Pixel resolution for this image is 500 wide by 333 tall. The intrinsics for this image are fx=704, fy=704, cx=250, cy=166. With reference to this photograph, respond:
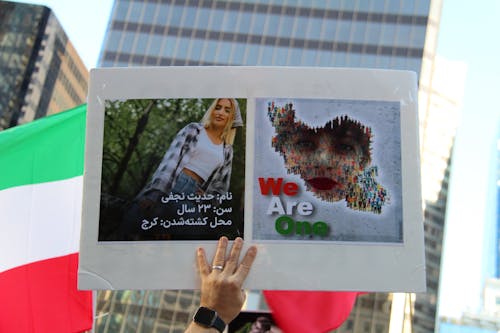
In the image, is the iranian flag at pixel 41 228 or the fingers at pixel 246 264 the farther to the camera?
the iranian flag at pixel 41 228

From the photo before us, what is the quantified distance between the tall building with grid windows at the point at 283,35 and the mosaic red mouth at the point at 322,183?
47002 millimetres

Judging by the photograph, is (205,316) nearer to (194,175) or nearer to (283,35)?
(194,175)

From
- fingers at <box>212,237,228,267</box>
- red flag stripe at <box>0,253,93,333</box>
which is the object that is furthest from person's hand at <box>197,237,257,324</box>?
red flag stripe at <box>0,253,93,333</box>

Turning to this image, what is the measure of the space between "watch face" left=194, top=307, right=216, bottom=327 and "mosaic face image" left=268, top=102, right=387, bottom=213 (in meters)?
0.80

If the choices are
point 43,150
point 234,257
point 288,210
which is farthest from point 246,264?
Answer: point 43,150

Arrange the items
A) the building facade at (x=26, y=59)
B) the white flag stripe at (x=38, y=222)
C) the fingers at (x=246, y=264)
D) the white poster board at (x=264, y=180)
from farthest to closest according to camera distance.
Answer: the building facade at (x=26, y=59), the white flag stripe at (x=38, y=222), the white poster board at (x=264, y=180), the fingers at (x=246, y=264)

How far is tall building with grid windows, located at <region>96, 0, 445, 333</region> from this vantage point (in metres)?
51.8

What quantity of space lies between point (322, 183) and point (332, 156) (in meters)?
0.15

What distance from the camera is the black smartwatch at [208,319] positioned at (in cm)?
271

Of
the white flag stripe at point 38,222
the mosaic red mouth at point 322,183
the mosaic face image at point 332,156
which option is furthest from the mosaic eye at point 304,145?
the white flag stripe at point 38,222

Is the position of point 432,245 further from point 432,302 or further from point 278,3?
point 278,3

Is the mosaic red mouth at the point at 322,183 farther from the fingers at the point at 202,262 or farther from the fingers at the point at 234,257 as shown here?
the fingers at the point at 202,262

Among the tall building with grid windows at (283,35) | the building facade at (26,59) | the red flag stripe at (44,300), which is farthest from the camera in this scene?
the building facade at (26,59)

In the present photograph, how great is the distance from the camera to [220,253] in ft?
10.1
